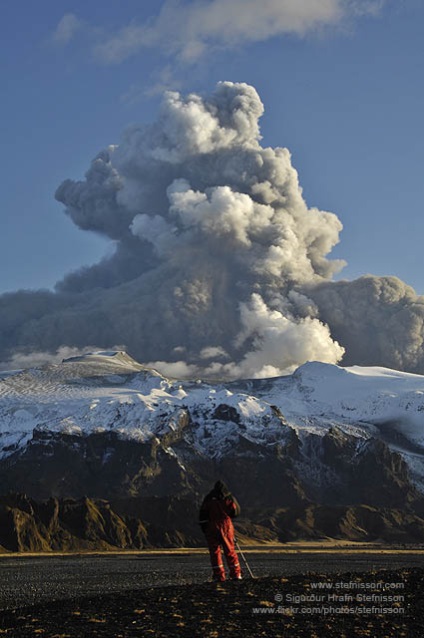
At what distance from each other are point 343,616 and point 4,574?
70414 millimetres

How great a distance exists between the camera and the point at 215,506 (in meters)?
32.3

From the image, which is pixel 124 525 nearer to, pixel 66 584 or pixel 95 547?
pixel 95 547

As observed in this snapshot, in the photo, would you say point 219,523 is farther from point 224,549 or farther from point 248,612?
point 248,612

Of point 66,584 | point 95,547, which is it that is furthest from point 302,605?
point 95,547

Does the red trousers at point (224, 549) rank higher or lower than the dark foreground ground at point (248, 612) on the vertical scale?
higher

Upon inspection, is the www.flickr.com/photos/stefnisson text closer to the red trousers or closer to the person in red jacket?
the red trousers

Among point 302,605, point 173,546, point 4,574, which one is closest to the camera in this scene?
point 302,605

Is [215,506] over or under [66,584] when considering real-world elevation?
over

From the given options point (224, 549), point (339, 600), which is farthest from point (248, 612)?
point (224, 549)

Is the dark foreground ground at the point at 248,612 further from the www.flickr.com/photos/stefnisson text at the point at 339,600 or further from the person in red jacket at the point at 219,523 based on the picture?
the person in red jacket at the point at 219,523

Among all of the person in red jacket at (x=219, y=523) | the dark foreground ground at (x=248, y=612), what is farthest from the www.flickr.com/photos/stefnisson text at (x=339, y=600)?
the person in red jacket at (x=219, y=523)

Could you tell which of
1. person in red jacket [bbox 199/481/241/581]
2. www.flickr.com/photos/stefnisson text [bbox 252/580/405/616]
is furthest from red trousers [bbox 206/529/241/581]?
www.flickr.com/photos/stefnisson text [bbox 252/580/405/616]

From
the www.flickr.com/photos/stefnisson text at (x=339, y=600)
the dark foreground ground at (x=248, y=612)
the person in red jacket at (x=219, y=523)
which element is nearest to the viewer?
the dark foreground ground at (x=248, y=612)

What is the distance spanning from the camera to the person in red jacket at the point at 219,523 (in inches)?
1271
